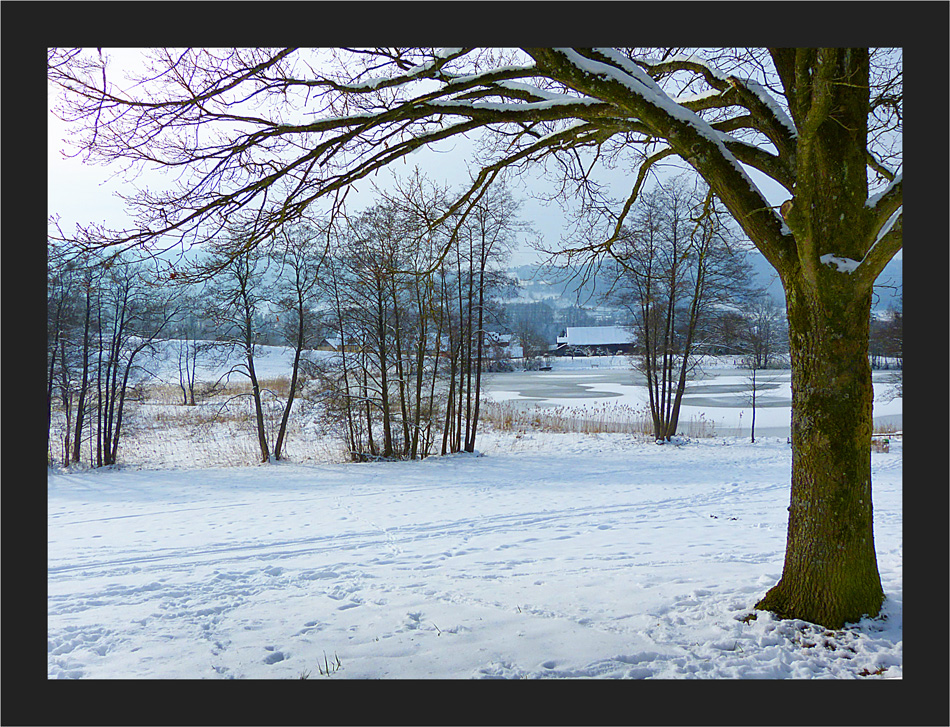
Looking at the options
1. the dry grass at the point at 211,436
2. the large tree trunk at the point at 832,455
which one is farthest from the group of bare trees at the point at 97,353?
the large tree trunk at the point at 832,455

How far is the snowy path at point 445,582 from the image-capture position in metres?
3.40

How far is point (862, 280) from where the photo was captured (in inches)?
134

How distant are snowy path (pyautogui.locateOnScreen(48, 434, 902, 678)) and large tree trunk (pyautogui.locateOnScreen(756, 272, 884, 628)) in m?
0.24

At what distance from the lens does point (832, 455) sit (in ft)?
11.2

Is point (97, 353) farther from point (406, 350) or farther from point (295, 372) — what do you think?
point (406, 350)

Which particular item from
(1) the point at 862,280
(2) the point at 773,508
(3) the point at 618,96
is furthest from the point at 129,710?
(2) the point at 773,508

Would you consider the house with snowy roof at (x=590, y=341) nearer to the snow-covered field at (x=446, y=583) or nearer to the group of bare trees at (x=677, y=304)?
the group of bare trees at (x=677, y=304)

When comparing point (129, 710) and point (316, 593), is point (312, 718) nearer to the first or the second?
point (129, 710)

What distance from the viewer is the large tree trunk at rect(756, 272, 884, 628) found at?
3408 millimetres

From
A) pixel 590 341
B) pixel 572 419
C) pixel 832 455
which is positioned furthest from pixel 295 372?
pixel 590 341

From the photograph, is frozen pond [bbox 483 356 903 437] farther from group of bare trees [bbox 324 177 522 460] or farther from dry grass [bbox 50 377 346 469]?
dry grass [bbox 50 377 346 469]

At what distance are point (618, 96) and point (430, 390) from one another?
1524cm

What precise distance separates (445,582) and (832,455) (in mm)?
3470
